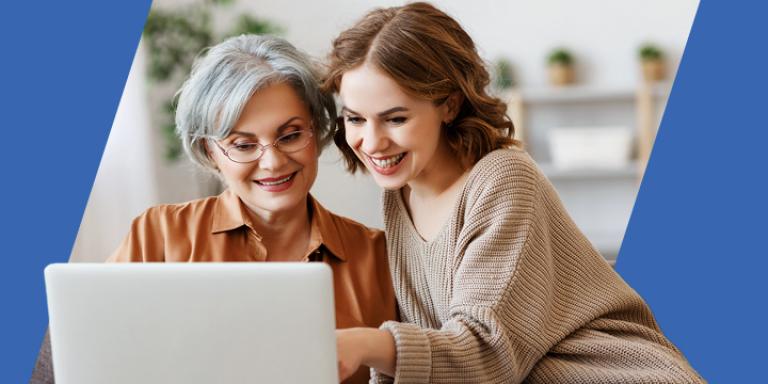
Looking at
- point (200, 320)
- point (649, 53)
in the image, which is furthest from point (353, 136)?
point (649, 53)

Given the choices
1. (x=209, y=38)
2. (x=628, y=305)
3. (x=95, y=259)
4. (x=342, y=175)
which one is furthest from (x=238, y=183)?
(x=209, y=38)

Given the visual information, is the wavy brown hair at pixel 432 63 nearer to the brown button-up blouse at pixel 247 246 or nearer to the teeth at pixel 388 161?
the teeth at pixel 388 161

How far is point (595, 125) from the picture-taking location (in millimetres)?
5125

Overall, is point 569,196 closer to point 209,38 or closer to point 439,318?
point 209,38

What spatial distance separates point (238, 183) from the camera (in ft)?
6.62

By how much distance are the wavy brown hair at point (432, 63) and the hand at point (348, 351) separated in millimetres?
524

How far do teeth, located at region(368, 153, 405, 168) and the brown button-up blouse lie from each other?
0.29 m

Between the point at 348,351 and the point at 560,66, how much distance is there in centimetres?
371

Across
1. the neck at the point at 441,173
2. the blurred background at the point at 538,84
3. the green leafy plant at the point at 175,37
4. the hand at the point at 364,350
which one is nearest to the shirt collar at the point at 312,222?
the neck at the point at 441,173

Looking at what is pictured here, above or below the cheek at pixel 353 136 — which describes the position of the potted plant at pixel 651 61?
above

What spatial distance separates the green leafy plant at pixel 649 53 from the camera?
16.0 feet

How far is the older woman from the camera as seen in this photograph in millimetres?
1955

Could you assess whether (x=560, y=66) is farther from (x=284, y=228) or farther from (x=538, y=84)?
(x=284, y=228)

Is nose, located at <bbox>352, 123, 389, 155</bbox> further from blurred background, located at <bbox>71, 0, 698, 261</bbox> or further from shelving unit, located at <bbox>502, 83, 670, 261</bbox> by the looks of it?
shelving unit, located at <bbox>502, 83, 670, 261</bbox>
